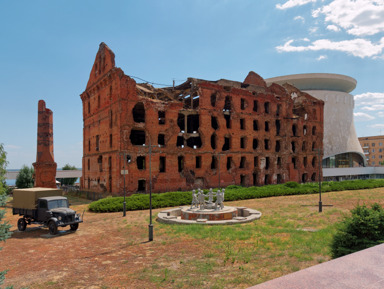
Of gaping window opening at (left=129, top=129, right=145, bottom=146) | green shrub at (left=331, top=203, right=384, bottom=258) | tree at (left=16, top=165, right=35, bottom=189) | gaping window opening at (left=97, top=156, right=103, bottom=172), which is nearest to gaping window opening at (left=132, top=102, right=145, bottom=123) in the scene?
gaping window opening at (left=129, top=129, right=145, bottom=146)

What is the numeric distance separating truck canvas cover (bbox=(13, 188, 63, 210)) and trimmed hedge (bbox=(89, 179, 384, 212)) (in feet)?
21.4

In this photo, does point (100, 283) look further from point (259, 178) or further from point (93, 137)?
point (259, 178)

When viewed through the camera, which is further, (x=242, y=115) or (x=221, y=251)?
(x=242, y=115)

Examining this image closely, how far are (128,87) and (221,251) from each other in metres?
25.8

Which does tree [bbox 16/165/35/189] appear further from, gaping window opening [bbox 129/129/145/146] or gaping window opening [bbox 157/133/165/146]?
gaping window opening [bbox 157/133/165/146]

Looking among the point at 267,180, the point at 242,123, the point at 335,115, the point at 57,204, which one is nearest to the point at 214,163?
the point at 242,123

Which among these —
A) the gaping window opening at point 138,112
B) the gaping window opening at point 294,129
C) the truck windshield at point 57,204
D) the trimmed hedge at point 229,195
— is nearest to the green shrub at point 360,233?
the truck windshield at point 57,204

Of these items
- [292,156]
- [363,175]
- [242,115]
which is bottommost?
[363,175]

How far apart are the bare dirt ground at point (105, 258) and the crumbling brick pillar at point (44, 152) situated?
735 inches

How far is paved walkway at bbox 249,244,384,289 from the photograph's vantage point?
4664mm

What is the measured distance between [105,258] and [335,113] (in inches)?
2964

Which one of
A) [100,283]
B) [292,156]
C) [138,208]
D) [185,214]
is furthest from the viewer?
[292,156]

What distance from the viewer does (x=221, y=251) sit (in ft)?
37.2

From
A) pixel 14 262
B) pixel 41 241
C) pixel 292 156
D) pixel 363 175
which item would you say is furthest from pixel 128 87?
pixel 363 175
